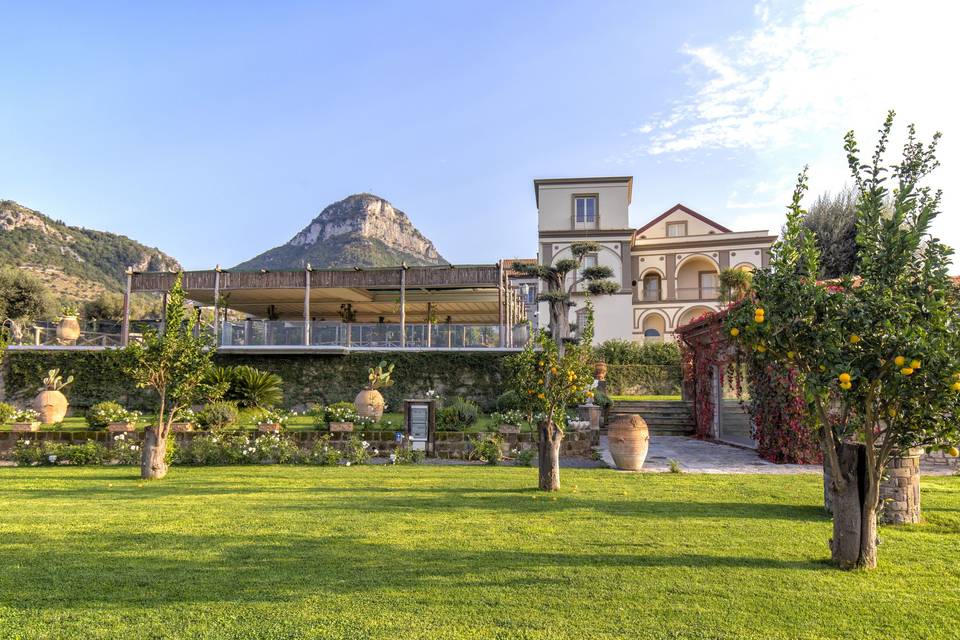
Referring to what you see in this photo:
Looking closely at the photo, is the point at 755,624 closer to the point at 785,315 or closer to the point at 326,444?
the point at 785,315

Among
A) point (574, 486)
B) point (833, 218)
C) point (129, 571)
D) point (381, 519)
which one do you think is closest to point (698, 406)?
point (574, 486)

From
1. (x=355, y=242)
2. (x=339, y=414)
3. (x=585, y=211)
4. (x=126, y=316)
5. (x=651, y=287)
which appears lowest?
(x=339, y=414)

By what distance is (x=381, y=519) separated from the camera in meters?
6.27

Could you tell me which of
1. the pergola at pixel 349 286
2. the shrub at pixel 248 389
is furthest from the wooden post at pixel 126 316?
the shrub at pixel 248 389

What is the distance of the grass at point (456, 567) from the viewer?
359 centimetres

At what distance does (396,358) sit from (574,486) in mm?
14033

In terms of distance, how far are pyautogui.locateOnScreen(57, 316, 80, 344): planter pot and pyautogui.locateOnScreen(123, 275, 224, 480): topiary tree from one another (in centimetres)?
1562

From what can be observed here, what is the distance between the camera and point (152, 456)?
29.5 ft

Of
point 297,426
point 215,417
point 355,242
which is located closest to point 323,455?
point 215,417

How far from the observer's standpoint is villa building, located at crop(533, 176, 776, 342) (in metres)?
34.3

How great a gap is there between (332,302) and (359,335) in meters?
8.88

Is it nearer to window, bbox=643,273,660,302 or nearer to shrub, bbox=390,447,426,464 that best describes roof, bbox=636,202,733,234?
window, bbox=643,273,660,302

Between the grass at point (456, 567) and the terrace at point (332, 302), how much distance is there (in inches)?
549

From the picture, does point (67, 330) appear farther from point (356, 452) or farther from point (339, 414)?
point (356, 452)
